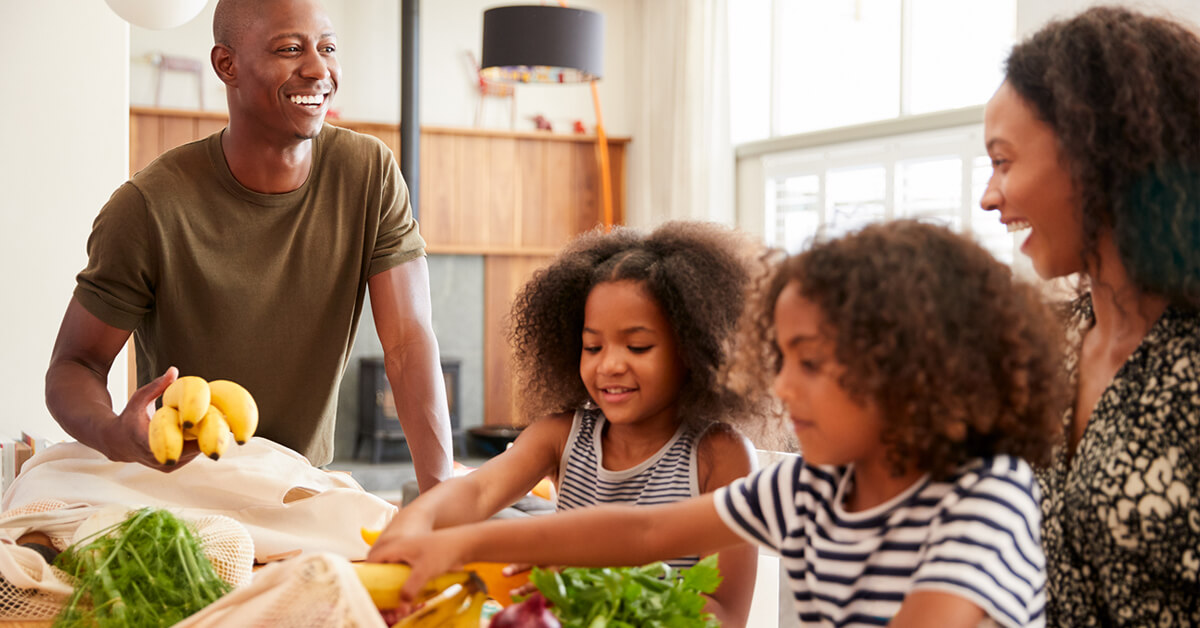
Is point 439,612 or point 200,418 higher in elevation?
point 200,418

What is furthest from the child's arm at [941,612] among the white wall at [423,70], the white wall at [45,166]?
the white wall at [423,70]

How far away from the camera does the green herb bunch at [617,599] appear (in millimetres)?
983

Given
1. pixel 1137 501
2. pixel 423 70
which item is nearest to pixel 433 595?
pixel 1137 501

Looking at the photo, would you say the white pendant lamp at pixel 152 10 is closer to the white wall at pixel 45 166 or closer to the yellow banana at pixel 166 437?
the white wall at pixel 45 166

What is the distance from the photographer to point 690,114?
786 cm

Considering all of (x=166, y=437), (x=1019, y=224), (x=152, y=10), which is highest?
(x=152, y=10)

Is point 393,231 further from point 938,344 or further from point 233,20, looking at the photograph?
point 938,344

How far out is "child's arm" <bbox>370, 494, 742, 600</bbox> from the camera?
3.24 feet

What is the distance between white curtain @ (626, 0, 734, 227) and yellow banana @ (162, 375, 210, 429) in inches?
256

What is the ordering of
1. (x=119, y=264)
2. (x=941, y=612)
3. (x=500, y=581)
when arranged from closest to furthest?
(x=941, y=612) < (x=500, y=581) < (x=119, y=264)

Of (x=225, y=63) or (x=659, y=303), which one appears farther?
(x=225, y=63)

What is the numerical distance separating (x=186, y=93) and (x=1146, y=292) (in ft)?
24.0

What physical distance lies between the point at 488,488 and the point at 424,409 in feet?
1.96

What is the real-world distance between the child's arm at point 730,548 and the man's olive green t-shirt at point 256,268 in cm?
76
